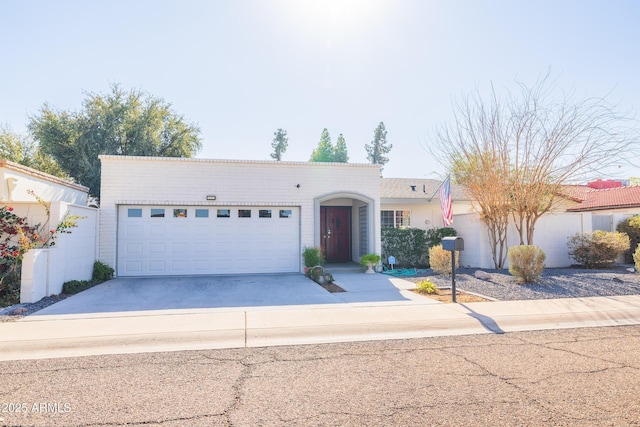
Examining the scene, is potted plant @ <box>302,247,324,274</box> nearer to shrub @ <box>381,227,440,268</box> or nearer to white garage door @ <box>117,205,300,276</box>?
white garage door @ <box>117,205,300,276</box>

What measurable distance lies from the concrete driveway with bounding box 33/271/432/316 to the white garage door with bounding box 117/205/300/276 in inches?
27.4

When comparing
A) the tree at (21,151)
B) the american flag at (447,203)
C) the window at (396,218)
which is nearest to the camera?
the american flag at (447,203)

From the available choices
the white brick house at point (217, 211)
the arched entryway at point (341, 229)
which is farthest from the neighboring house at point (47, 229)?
the arched entryway at point (341, 229)

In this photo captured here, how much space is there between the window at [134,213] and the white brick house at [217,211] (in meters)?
0.03

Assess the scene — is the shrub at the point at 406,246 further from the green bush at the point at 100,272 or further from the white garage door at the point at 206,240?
the green bush at the point at 100,272

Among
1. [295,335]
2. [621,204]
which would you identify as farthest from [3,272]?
[621,204]

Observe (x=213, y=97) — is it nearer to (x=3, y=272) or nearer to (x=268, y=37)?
(x=268, y=37)

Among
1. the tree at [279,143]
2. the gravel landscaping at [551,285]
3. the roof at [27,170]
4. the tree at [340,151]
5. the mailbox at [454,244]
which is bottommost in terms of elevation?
the gravel landscaping at [551,285]

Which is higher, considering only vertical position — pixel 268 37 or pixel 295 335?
pixel 268 37

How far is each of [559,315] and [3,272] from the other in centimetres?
1179

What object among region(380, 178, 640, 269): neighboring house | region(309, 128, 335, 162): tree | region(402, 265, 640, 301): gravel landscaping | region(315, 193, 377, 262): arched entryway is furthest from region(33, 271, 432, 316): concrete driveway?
region(309, 128, 335, 162): tree

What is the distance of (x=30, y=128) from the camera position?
20203mm

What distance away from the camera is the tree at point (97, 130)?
19984mm

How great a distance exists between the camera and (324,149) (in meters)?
44.3
